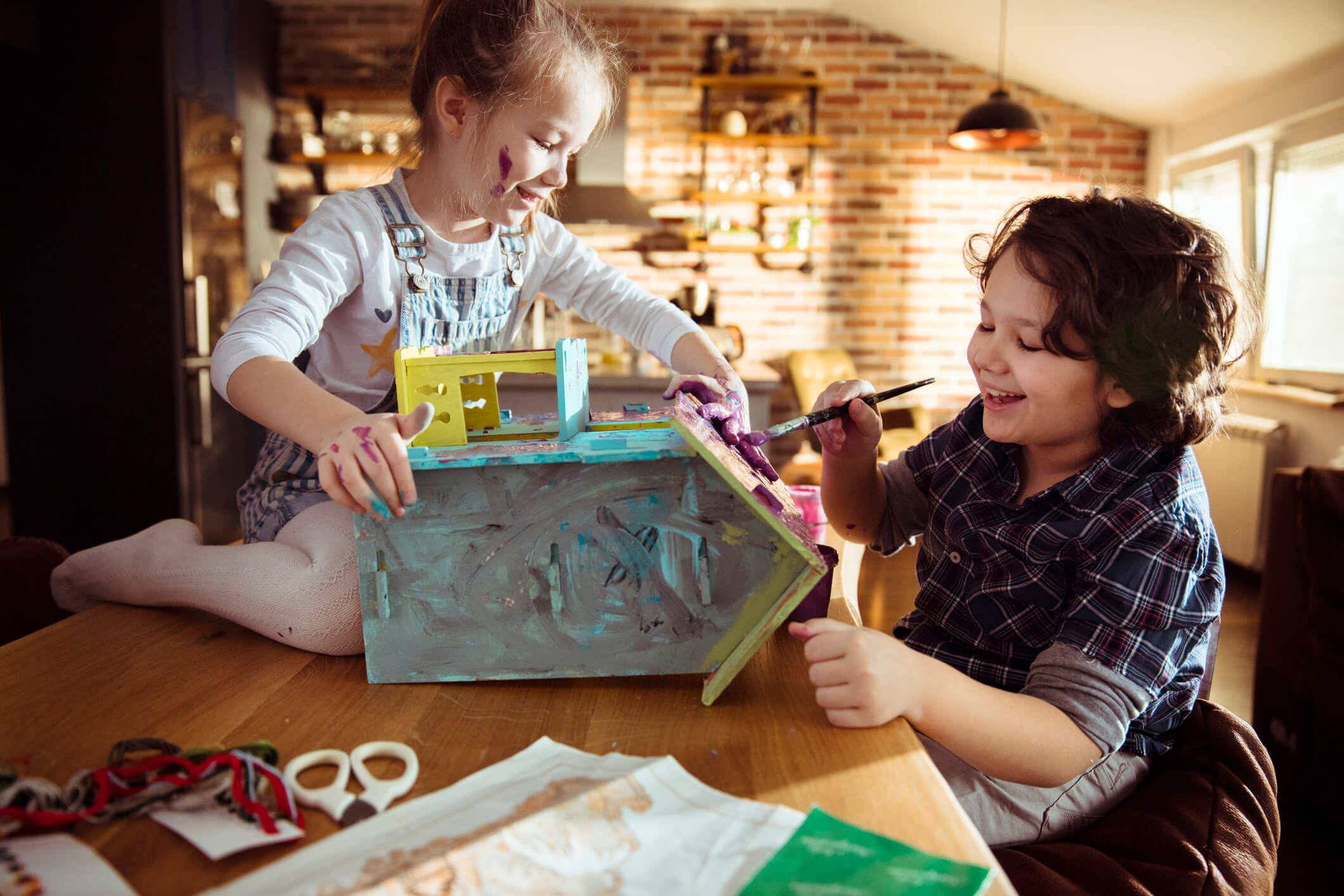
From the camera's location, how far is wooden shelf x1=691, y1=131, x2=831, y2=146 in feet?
14.3

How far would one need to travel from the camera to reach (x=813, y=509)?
1194 millimetres

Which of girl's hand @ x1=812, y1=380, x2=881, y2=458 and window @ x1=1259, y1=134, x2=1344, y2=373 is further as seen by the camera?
window @ x1=1259, y1=134, x2=1344, y2=373

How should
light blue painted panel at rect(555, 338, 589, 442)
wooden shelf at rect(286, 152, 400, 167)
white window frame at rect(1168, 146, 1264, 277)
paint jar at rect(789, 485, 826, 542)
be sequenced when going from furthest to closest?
wooden shelf at rect(286, 152, 400, 167) < white window frame at rect(1168, 146, 1264, 277) < paint jar at rect(789, 485, 826, 542) < light blue painted panel at rect(555, 338, 589, 442)

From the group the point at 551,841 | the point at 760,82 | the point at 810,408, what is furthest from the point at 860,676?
the point at 760,82

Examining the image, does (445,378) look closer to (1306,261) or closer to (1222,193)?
(1306,261)

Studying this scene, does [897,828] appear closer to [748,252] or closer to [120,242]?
[120,242]

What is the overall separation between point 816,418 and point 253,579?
0.58 meters

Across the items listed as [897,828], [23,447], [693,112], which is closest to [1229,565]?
[693,112]

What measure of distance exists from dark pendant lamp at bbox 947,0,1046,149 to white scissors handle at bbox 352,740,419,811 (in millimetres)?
3320

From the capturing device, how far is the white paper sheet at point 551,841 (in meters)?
0.48

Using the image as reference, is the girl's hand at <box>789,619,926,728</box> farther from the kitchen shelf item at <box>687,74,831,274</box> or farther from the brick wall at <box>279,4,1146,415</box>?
the brick wall at <box>279,4,1146,415</box>

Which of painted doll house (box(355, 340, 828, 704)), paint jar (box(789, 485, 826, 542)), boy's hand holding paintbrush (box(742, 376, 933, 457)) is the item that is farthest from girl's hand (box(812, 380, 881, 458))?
painted doll house (box(355, 340, 828, 704))

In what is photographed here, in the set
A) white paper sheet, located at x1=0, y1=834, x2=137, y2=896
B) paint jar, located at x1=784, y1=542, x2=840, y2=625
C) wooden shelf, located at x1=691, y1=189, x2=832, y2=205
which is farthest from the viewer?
wooden shelf, located at x1=691, y1=189, x2=832, y2=205

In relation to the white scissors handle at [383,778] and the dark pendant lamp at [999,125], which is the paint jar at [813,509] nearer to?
the white scissors handle at [383,778]
